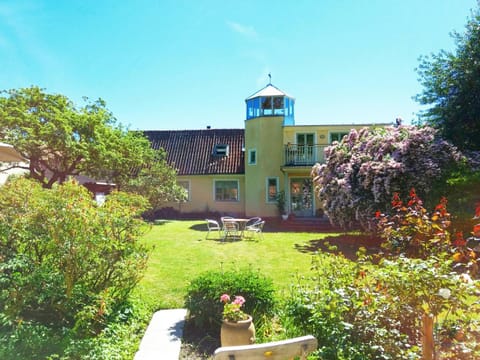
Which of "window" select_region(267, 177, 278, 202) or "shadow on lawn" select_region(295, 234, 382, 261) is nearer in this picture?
"shadow on lawn" select_region(295, 234, 382, 261)

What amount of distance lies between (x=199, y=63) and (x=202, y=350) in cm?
946

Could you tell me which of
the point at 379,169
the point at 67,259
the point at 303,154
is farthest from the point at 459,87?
the point at 67,259

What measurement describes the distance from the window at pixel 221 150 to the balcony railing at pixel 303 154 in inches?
206

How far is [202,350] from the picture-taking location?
4039 mm

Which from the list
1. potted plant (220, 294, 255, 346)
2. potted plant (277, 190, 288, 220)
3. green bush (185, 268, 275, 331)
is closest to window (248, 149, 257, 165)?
potted plant (277, 190, 288, 220)

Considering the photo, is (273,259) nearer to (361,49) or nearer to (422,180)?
(422,180)

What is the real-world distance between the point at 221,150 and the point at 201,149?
1635 mm

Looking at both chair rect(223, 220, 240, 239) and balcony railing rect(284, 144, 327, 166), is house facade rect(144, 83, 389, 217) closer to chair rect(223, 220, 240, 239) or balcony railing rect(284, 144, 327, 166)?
balcony railing rect(284, 144, 327, 166)

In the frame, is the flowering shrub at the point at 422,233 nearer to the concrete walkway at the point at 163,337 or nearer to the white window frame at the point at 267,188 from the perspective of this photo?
the concrete walkway at the point at 163,337

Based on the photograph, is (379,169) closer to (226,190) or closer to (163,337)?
(163,337)

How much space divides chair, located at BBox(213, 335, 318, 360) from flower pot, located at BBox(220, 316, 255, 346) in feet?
4.94

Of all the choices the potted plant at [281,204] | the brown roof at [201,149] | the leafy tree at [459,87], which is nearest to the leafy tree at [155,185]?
the brown roof at [201,149]

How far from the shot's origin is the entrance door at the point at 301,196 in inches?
788

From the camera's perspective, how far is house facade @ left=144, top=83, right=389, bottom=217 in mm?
19391
